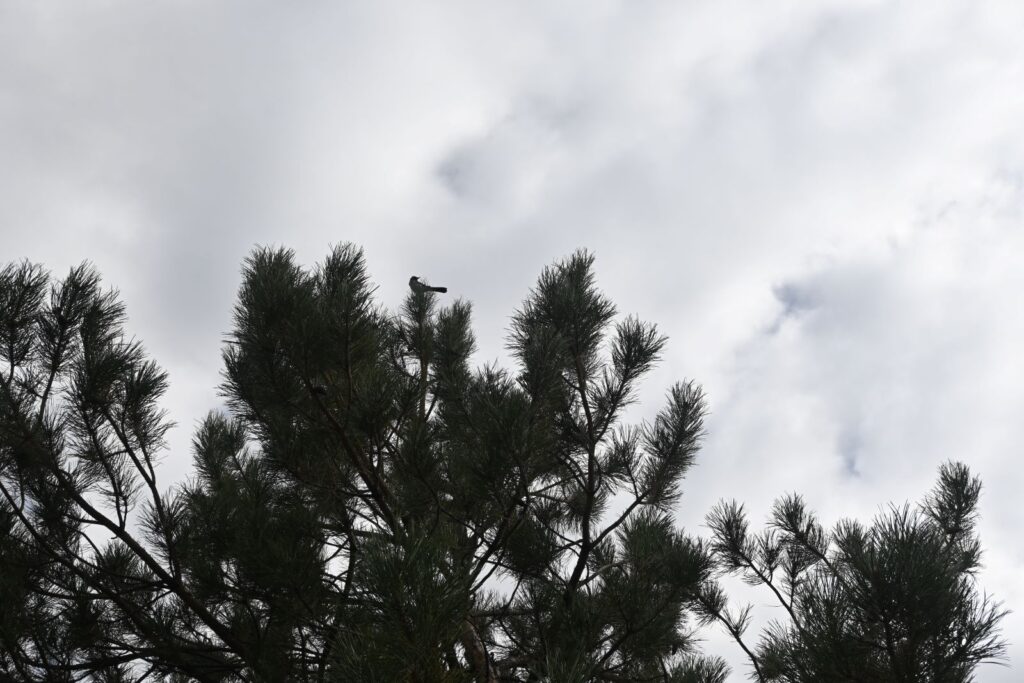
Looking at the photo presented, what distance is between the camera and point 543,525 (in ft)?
12.4

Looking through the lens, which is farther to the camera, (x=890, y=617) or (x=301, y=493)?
(x=301, y=493)

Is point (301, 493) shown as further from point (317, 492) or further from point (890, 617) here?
point (890, 617)

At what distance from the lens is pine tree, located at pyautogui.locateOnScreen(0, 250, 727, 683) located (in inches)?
109

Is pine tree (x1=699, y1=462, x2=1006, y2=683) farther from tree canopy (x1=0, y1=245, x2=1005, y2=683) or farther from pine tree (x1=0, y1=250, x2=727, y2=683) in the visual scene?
pine tree (x1=0, y1=250, x2=727, y2=683)

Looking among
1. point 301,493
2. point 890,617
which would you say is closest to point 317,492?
point 301,493

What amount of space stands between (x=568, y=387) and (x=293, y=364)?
52.1 inches

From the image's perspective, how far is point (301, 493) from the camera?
3428 millimetres

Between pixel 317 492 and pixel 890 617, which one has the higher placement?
pixel 317 492

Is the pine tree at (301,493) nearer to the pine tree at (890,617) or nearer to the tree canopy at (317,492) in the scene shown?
the tree canopy at (317,492)

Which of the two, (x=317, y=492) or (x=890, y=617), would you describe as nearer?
(x=890, y=617)

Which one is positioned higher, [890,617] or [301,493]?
[301,493]

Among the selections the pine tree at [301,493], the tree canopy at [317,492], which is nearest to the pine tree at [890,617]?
the tree canopy at [317,492]

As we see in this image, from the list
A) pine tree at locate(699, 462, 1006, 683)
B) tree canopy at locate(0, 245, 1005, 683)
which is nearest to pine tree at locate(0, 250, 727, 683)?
tree canopy at locate(0, 245, 1005, 683)

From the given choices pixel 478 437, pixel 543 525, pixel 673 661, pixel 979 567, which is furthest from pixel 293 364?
pixel 979 567
